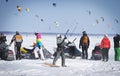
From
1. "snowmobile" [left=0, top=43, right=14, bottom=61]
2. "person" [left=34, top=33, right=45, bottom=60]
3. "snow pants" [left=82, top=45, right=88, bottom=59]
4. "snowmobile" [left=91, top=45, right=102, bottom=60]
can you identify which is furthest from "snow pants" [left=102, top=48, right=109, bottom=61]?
"snowmobile" [left=0, top=43, right=14, bottom=61]

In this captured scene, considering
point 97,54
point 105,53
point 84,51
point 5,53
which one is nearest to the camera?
point 5,53

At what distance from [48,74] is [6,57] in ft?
24.7

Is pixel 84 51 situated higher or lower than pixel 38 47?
lower

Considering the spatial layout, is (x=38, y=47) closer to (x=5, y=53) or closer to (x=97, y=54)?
(x=5, y=53)

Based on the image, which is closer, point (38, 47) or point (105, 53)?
point (38, 47)

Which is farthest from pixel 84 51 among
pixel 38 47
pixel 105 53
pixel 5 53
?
pixel 5 53

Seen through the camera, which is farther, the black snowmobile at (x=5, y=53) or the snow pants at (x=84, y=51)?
the snow pants at (x=84, y=51)

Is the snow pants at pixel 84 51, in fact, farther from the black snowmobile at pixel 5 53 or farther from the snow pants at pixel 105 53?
the black snowmobile at pixel 5 53

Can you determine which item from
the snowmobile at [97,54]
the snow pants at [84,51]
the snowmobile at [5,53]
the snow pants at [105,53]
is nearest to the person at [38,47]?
the snowmobile at [5,53]

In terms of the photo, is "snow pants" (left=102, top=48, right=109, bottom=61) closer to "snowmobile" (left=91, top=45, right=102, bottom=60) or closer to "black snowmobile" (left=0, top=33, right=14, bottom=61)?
"snowmobile" (left=91, top=45, right=102, bottom=60)

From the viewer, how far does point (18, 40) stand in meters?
22.2

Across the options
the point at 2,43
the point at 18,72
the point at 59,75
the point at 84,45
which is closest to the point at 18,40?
the point at 2,43

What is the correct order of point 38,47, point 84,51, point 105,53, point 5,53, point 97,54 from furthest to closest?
point 84,51 → point 97,54 → point 105,53 → point 38,47 → point 5,53

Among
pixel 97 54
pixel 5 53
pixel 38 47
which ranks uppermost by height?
pixel 38 47
